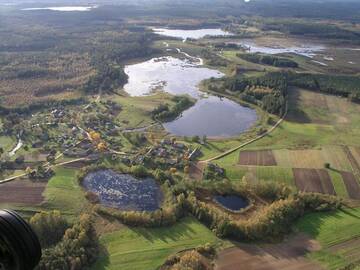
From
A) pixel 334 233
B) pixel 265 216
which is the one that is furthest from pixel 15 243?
pixel 334 233

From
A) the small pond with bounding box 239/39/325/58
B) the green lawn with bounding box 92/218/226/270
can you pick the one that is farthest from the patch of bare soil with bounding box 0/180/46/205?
the small pond with bounding box 239/39/325/58

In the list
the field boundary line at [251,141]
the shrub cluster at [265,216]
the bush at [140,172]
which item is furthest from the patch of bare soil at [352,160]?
the bush at [140,172]

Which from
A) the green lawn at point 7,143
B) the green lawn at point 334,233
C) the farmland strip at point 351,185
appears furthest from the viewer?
the green lawn at point 7,143

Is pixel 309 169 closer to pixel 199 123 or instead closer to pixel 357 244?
pixel 357 244

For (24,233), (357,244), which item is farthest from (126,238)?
(24,233)

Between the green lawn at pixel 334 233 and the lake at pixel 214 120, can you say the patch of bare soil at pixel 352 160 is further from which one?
the lake at pixel 214 120

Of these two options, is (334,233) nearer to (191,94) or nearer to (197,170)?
(197,170)
